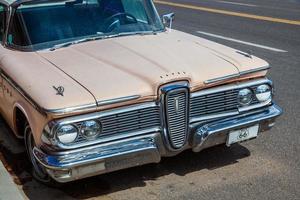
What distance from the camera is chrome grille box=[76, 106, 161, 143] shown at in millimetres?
4023

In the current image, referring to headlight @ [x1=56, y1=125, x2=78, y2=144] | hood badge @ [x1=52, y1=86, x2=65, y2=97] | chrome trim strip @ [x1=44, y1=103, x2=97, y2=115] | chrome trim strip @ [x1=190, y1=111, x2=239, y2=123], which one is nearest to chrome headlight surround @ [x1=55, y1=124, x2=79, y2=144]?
headlight @ [x1=56, y1=125, x2=78, y2=144]

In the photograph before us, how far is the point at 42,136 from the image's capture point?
4.02 meters

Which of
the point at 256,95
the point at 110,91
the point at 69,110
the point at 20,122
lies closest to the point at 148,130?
the point at 110,91

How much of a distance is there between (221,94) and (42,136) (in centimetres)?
151

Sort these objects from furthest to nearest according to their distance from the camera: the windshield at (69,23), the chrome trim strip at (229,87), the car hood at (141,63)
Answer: the windshield at (69,23) < the chrome trim strip at (229,87) < the car hood at (141,63)

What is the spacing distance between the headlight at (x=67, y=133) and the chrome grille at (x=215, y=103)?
0.98 meters

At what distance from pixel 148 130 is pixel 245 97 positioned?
38.8 inches

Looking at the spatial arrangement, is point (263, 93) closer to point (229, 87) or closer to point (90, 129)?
point (229, 87)

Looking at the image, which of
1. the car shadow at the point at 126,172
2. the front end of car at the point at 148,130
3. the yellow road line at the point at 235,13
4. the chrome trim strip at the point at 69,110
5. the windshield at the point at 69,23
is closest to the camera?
the chrome trim strip at the point at 69,110

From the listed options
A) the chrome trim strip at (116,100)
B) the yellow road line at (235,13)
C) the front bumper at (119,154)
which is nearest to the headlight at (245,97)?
the front bumper at (119,154)

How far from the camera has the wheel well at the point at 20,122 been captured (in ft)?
15.3

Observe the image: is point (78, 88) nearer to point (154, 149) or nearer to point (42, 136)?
point (42, 136)

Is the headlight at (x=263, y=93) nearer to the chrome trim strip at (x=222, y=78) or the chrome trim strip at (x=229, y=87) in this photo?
the chrome trim strip at (x=229, y=87)

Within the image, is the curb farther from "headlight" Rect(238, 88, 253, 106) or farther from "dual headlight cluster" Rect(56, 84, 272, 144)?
"headlight" Rect(238, 88, 253, 106)
